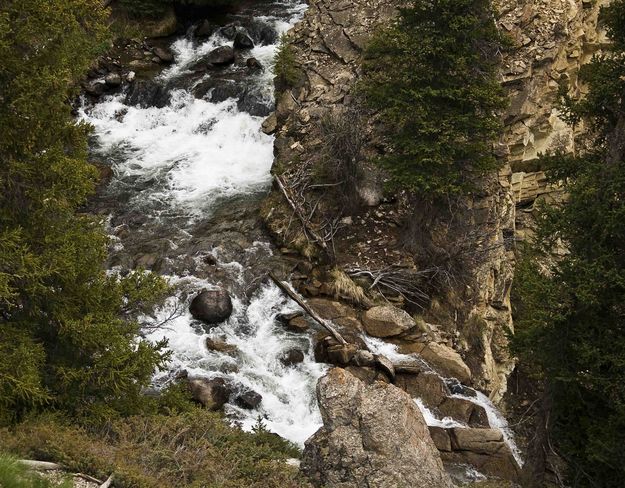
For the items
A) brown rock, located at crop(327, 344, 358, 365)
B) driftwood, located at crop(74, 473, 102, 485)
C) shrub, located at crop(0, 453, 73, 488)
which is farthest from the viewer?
brown rock, located at crop(327, 344, 358, 365)

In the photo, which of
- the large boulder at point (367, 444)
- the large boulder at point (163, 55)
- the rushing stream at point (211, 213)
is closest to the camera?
the large boulder at point (367, 444)

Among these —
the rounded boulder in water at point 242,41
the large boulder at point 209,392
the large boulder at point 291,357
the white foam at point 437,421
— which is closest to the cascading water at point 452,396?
the white foam at point 437,421

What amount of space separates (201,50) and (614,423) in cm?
2192

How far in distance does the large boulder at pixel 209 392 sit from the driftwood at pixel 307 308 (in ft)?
9.58

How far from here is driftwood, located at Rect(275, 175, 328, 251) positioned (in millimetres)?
17562

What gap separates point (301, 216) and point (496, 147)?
629cm

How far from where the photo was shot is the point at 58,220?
9.54 m

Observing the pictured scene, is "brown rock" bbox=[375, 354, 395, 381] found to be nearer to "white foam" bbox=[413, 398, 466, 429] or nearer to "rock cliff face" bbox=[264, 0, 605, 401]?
"white foam" bbox=[413, 398, 466, 429]

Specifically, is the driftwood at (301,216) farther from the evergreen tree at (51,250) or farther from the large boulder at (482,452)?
the evergreen tree at (51,250)

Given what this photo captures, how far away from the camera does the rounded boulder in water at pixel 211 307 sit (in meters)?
15.6

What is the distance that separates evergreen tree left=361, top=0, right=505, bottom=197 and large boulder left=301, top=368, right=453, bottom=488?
7.03 m

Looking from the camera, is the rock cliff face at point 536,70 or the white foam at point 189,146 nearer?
the rock cliff face at point 536,70

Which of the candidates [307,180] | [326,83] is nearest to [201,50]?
[326,83]

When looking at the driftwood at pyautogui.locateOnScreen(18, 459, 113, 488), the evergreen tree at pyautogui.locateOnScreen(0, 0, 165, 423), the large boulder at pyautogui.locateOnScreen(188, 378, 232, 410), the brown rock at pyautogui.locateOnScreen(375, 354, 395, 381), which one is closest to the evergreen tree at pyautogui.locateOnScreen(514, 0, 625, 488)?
the brown rock at pyautogui.locateOnScreen(375, 354, 395, 381)
